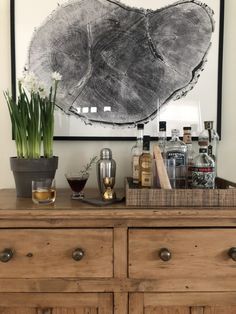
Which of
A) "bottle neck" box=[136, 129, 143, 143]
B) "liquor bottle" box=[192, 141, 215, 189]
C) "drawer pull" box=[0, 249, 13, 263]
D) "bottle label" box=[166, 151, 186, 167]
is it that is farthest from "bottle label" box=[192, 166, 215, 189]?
"drawer pull" box=[0, 249, 13, 263]

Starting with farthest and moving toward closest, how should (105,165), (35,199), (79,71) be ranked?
(79,71) < (105,165) < (35,199)

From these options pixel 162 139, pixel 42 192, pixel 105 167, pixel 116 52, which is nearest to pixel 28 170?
pixel 42 192

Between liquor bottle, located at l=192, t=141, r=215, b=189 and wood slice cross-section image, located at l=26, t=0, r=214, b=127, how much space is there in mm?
445

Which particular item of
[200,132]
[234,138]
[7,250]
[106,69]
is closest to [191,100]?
[200,132]

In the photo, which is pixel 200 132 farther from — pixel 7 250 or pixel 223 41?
pixel 7 250

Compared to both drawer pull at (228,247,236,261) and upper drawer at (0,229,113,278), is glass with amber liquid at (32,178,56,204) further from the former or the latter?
drawer pull at (228,247,236,261)

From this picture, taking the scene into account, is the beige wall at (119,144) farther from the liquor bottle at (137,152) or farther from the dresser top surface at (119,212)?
the dresser top surface at (119,212)

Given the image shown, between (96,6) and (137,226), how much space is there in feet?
3.57

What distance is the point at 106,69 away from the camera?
151 centimetres

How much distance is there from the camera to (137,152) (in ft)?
4.66

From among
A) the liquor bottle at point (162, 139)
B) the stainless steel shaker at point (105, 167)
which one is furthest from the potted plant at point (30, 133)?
the liquor bottle at point (162, 139)

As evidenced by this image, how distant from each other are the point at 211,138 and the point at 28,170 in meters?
0.84

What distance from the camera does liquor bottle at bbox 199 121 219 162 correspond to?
1.37m

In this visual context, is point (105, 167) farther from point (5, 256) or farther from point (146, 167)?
point (5, 256)
